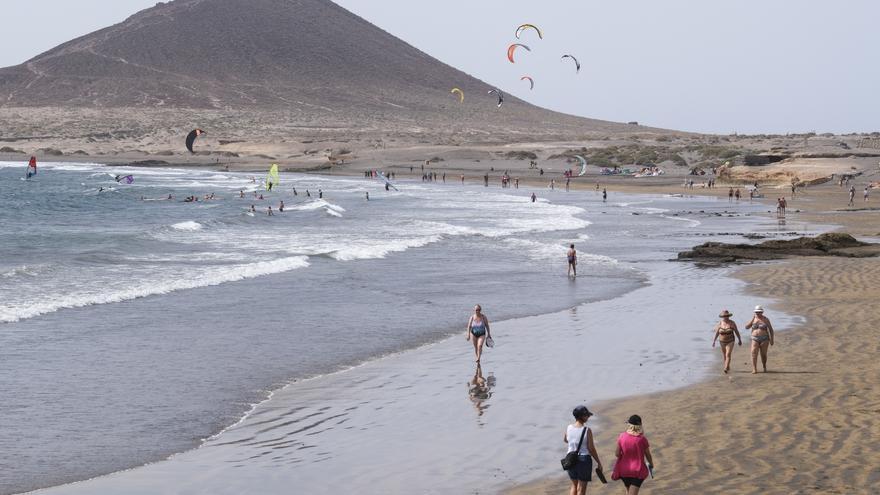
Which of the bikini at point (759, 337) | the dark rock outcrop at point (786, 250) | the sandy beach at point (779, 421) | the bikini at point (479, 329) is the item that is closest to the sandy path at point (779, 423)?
the sandy beach at point (779, 421)

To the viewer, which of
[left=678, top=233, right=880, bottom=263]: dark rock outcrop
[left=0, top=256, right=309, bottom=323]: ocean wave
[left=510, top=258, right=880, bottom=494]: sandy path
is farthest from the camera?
[left=678, top=233, right=880, bottom=263]: dark rock outcrop

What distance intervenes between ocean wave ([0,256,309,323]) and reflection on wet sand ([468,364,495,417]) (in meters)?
10.6

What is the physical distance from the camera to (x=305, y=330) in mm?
21047

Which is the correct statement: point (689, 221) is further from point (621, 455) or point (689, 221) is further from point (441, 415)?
point (621, 455)

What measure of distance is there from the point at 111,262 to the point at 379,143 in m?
97.7

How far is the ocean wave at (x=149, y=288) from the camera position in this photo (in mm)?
23078

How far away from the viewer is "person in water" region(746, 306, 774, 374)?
15.3 metres

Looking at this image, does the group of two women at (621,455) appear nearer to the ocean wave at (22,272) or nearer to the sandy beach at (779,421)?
the sandy beach at (779,421)

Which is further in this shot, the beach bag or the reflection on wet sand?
the reflection on wet sand

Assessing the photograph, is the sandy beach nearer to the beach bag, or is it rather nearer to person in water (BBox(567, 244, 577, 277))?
the beach bag

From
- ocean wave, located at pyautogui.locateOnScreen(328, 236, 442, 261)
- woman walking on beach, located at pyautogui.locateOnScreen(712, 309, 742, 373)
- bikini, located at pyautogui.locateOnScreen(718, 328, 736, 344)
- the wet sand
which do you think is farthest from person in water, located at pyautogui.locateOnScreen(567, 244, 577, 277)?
bikini, located at pyautogui.locateOnScreen(718, 328, 736, 344)

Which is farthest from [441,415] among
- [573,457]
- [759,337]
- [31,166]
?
[31,166]

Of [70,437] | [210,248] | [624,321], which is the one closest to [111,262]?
[210,248]

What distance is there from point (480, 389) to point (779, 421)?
4.54m
